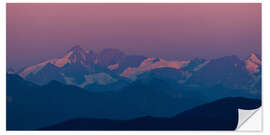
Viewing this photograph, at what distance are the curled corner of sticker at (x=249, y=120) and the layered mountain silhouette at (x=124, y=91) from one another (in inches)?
3.9

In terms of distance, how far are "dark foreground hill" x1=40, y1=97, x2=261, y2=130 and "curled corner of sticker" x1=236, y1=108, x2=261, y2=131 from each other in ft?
0.18

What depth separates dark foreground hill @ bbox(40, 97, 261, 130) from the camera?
591cm

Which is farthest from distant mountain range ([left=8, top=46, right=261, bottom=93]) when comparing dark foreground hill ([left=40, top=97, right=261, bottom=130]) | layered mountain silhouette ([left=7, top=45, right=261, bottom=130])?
dark foreground hill ([left=40, top=97, right=261, bottom=130])

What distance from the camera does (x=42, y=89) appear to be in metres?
5.97

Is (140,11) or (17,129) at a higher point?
(140,11)

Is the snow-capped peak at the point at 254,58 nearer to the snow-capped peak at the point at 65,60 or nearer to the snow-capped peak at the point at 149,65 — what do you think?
the snow-capped peak at the point at 149,65

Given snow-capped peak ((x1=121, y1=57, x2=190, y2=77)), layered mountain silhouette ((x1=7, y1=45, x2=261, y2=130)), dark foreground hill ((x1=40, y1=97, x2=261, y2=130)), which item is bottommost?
dark foreground hill ((x1=40, y1=97, x2=261, y2=130))

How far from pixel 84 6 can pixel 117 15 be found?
487 mm

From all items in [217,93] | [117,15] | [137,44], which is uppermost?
[117,15]

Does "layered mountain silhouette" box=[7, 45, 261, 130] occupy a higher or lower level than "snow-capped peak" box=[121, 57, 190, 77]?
lower

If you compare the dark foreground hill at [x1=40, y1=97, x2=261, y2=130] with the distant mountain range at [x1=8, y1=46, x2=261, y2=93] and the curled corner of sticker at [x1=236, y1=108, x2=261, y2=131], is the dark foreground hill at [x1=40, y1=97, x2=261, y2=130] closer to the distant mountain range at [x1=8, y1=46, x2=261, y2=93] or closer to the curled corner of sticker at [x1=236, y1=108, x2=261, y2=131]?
the curled corner of sticker at [x1=236, y1=108, x2=261, y2=131]
